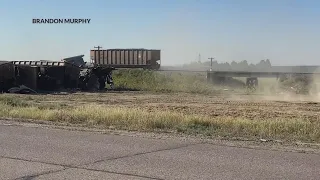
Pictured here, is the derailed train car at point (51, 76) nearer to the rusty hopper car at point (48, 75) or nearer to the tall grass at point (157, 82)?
the rusty hopper car at point (48, 75)

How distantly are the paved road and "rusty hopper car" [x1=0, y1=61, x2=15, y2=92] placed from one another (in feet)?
81.7

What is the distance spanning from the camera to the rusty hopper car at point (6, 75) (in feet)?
118

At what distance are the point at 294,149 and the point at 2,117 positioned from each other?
11253mm

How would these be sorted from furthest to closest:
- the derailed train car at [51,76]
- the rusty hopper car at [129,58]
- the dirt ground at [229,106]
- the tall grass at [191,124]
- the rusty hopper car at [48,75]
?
the rusty hopper car at [129,58]
the rusty hopper car at [48,75]
the derailed train car at [51,76]
the dirt ground at [229,106]
the tall grass at [191,124]

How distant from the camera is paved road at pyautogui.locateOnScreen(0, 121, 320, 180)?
782 centimetres

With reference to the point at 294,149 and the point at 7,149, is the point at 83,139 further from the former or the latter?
the point at 294,149

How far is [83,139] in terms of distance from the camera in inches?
470

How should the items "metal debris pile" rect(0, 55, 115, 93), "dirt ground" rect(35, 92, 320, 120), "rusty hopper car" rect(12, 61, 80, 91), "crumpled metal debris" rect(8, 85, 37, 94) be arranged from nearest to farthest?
"dirt ground" rect(35, 92, 320, 120) → "crumpled metal debris" rect(8, 85, 37, 94) → "metal debris pile" rect(0, 55, 115, 93) → "rusty hopper car" rect(12, 61, 80, 91)

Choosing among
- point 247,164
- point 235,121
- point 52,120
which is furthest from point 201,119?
point 247,164

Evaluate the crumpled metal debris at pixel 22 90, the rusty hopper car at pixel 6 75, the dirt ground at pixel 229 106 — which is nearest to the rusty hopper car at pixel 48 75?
the rusty hopper car at pixel 6 75

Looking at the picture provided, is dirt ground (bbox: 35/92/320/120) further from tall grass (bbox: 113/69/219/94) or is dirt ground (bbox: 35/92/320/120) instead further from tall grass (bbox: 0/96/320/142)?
tall grass (bbox: 113/69/219/94)

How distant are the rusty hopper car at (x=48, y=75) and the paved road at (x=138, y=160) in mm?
26069

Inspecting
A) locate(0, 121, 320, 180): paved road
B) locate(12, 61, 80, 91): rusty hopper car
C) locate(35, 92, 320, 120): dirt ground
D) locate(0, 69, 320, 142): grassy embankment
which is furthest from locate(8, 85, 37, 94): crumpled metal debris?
locate(0, 121, 320, 180): paved road

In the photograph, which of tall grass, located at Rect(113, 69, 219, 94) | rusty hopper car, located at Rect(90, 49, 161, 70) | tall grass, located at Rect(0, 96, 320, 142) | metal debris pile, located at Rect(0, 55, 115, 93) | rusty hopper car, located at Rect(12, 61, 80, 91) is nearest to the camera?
tall grass, located at Rect(0, 96, 320, 142)
